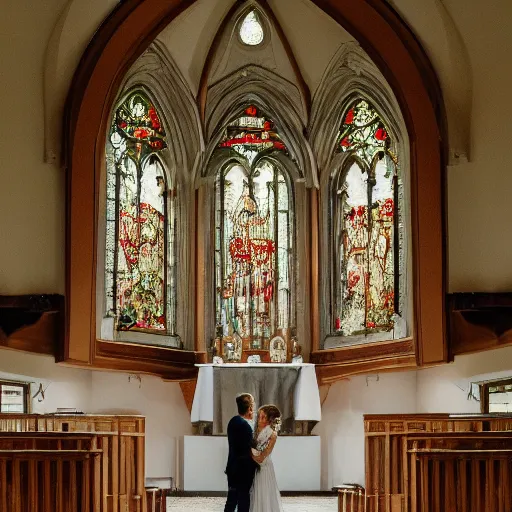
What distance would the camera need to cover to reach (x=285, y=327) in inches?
672

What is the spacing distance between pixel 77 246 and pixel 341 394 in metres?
4.25

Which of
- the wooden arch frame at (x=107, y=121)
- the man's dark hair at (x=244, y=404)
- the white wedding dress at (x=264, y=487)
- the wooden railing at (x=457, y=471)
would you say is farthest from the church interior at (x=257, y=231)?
the wooden railing at (x=457, y=471)

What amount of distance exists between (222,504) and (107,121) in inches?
185

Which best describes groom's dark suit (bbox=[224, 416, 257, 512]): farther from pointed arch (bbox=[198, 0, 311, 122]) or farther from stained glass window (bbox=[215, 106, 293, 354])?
pointed arch (bbox=[198, 0, 311, 122])

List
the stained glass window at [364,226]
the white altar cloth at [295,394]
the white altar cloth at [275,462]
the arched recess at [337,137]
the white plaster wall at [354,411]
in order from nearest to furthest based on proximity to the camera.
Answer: the white altar cloth at [275,462] → the white altar cloth at [295,394] → the arched recess at [337,137] → the white plaster wall at [354,411] → the stained glass window at [364,226]

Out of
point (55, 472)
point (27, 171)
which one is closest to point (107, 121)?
point (27, 171)

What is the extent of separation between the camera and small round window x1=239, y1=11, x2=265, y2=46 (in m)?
17.2

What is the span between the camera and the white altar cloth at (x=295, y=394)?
15547mm

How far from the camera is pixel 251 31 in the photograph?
17.2 metres

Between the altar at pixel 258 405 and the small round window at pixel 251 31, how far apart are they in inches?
176

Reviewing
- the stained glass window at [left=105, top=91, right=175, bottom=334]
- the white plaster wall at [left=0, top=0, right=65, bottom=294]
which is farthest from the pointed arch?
the white plaster wall at [left=0, top=0, right=65, bottom=294]

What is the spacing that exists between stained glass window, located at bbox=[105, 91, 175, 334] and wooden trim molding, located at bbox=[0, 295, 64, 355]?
64.5 inches

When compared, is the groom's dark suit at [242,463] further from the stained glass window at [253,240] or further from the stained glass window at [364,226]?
the stained glass window at [253,240]

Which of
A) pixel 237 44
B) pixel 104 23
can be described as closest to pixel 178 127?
pixel 237 44
